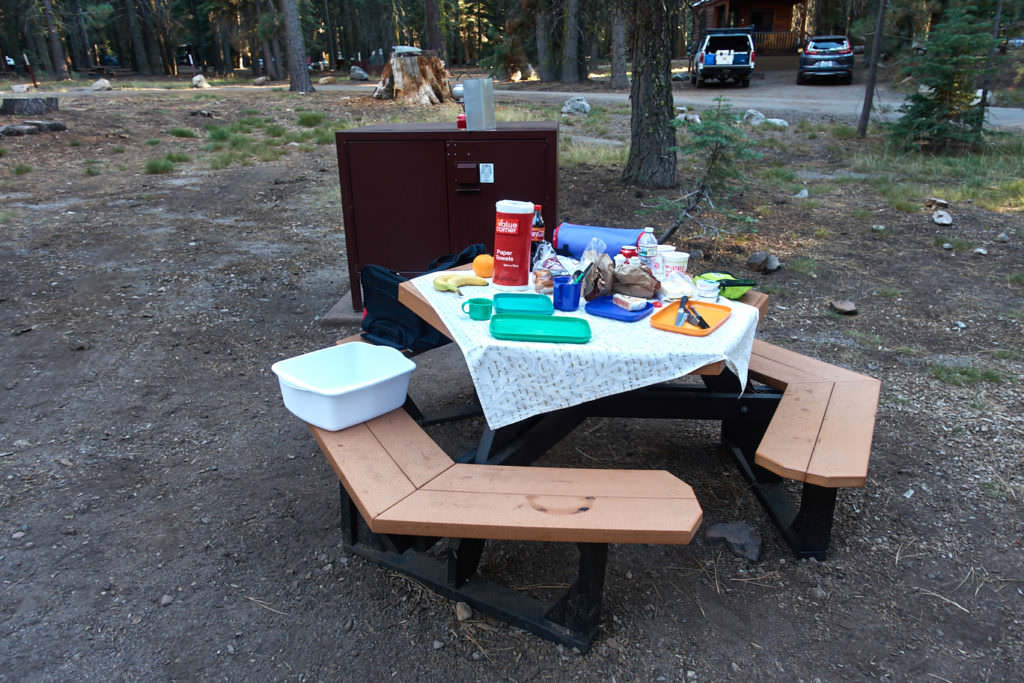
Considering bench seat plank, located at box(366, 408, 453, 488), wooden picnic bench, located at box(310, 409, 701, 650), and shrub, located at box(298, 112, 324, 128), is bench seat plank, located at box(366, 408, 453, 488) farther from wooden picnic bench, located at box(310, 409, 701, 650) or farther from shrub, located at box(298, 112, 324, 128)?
shrub, located at box(298, 112, 324, 128)

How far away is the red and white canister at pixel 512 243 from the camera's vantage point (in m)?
2.49

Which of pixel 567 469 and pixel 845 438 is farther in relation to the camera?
pixel 845 438

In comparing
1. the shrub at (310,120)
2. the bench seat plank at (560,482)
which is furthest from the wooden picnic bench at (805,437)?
the shrub at (310,120)

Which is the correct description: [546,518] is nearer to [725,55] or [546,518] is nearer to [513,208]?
[513,208]

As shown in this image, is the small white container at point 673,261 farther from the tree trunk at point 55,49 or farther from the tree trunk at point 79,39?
the tree trunk at point 79,39

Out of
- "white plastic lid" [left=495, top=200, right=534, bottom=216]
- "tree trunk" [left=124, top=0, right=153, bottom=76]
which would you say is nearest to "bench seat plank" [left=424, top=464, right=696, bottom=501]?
"white plastic lid" [left=495, top=200, right=534, bottom=216]

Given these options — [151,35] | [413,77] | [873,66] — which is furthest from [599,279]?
[151,35]

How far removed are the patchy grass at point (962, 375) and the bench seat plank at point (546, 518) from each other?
2789mm

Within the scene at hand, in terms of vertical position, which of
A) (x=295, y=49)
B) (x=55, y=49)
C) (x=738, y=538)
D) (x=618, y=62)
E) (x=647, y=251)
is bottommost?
(x=738, y=538)

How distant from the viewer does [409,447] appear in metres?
2.38

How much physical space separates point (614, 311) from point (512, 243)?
45 cm

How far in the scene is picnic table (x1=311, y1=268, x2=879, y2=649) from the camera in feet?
6.57

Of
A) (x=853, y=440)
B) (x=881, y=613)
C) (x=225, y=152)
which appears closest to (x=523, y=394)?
(x=853, y=440)

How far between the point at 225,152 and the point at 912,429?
11695 mm
